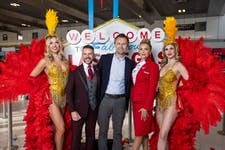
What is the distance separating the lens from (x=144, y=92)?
8.01 ft

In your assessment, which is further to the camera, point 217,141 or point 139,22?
point 139,22

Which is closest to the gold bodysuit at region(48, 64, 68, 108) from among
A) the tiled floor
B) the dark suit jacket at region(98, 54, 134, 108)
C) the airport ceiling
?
the dark suit jacket at region(98, 54, 134, 108)

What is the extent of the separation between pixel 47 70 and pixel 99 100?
601 mm

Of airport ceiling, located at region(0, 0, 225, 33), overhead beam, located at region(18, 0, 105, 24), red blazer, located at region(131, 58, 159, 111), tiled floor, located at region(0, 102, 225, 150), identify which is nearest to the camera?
red blazer, located at region(131, 58, 159, 111)

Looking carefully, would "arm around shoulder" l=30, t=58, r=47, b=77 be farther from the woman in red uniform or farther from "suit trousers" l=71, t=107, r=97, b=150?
the woman in red uniform

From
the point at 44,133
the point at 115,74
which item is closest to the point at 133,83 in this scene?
the point at 115,74

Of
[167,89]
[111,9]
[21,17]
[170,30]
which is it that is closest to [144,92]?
[167,89]

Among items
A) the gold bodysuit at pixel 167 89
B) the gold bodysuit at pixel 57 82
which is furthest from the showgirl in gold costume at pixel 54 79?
the gold bodysuit at pixel 167 89

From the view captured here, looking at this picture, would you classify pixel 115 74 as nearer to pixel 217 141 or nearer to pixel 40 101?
pixel 40 101

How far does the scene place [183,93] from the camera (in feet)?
8.33

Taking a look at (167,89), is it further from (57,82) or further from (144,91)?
(57,82)

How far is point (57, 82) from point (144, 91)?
0.86 meters

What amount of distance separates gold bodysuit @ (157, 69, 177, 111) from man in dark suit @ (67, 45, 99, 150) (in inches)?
24.7

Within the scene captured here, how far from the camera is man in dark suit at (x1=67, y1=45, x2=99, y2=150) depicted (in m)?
2.52
